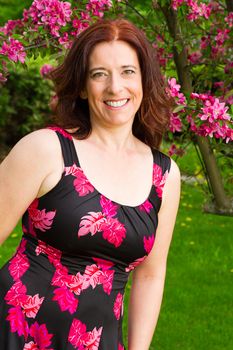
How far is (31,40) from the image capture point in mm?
4215

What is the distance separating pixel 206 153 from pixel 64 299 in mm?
2520

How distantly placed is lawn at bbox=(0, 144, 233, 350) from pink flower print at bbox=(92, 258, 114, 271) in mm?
2849

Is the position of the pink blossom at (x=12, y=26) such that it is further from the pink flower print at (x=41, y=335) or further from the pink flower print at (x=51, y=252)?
the pink flower print at (x=41, y=335)

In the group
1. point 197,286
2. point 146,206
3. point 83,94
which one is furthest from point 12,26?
point 197,286

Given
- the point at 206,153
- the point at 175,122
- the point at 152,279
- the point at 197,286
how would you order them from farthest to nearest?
the point at 197,286 → the point at 206,153 → the point at 175,122 → the point at 152,279

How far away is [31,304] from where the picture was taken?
2.63 meters

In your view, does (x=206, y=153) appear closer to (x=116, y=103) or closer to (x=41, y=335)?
(x=116, y=103)

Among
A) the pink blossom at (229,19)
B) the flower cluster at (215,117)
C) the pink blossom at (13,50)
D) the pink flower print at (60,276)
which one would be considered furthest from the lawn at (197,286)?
the pink flower print at (60,276)

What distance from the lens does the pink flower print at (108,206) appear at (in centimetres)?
264

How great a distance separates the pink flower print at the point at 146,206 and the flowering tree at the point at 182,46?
2.90ft

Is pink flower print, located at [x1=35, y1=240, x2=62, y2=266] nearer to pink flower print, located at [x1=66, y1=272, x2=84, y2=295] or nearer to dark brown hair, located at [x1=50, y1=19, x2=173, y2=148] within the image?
pink flower print, located at [x1=66, y1=272, x2=84, y2=295]

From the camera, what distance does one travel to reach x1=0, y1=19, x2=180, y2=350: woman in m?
2.60

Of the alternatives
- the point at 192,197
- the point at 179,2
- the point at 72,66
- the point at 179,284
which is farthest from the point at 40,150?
the point at 192,197

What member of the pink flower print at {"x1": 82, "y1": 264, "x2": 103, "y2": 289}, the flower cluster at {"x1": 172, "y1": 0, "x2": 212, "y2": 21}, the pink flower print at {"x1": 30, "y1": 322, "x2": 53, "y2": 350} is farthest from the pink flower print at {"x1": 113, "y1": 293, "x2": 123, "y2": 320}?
the flower cluster at {"x1": 172, "y1": 0, "x2": 212, "y2": 21}
